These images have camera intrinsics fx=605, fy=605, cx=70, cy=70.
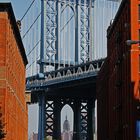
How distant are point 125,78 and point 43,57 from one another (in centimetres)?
11105

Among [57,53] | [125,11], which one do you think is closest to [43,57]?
[57,53]

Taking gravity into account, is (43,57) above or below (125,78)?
above

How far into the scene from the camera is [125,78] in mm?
77625

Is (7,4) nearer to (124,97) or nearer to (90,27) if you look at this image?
(124,97)

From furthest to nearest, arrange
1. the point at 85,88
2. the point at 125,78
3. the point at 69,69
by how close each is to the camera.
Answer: the point at 85,88 → the point at 69,69 → the point at 125,78

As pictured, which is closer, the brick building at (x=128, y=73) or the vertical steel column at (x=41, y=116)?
the brick building at (x=128, y=73)

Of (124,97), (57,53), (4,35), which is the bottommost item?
(124,97)

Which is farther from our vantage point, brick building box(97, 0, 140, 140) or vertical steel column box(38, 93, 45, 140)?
vertical steel column box(38, 93, 45, 140)

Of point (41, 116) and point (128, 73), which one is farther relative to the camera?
point (41, 116)

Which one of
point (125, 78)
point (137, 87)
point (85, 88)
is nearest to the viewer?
point (137, 87)

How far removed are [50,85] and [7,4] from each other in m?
110

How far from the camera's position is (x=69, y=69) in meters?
178

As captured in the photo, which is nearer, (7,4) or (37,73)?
(7,4)

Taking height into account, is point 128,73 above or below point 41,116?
above
